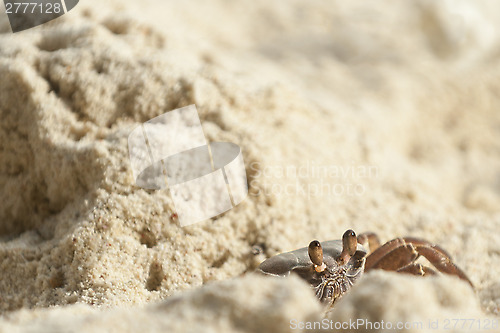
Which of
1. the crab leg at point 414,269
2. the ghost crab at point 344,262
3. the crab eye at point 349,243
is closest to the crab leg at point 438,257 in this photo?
the ghost crab at point 344,262

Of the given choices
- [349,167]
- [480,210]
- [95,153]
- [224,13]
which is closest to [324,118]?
[349,167]

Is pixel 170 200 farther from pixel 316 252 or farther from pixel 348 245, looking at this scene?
pixel 348 245

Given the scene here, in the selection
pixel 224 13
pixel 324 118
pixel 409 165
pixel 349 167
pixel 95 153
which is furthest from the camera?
pixel 224 13

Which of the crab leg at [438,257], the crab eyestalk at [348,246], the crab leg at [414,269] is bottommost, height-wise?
the crab leg at [438,257]

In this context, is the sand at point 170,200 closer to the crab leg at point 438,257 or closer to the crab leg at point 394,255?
the crab leg at point 438,257

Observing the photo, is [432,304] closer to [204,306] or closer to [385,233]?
[204,306]

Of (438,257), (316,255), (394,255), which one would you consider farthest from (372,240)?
(316,255)

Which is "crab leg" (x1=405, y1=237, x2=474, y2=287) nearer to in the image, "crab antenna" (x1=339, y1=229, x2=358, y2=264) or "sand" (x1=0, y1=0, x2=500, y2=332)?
"sand" (x1=0, y1=0, x2=500, y2=332)
